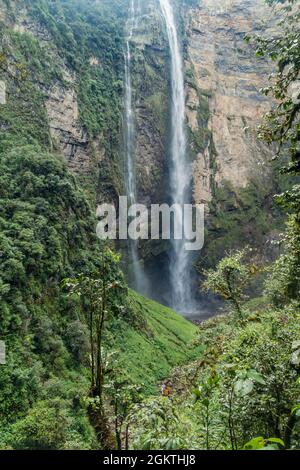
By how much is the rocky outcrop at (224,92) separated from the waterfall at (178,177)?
123 cm

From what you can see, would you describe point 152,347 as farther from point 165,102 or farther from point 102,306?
point 165,102

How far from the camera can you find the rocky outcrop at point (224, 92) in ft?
134

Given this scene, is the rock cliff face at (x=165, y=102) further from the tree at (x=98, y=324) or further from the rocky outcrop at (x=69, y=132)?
the tree at (x=98, y=324)

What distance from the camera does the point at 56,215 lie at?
57.9 ft

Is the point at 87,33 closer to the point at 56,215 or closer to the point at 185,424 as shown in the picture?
the point at 56,215

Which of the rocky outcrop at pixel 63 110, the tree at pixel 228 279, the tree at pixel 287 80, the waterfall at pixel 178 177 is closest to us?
the tree at pixel 287 80

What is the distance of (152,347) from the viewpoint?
65.7 feet

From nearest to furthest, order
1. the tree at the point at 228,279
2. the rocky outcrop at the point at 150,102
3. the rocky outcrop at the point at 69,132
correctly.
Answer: the tree at the point at 228,279 → the rocky outcrop at the point at 69,132 → the rocky outcrop at the point at 150,102

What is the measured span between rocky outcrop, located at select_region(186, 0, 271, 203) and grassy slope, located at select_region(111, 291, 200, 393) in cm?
1681

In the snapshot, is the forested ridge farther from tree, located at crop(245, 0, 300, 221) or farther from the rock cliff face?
the rock cliff face

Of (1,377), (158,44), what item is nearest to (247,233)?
(158,44)

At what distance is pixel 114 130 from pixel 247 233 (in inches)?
676

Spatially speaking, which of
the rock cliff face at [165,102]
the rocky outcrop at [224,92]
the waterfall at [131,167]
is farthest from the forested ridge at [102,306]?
the rocky outcrop at [224,92]

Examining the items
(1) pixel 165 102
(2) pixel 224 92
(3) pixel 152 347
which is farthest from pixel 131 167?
(3) pixel 152 347
